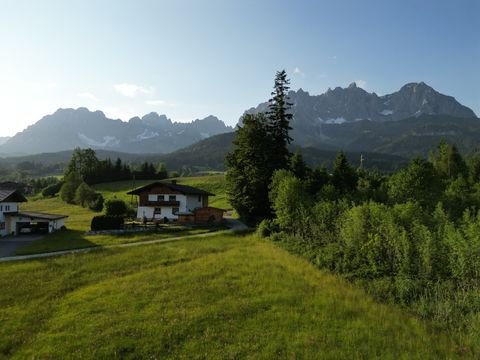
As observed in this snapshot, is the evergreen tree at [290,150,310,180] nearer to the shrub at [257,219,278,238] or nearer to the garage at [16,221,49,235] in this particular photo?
the shrub at [257,219,278,238]

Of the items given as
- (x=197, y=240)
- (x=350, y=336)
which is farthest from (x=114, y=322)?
(x=197, y=240)

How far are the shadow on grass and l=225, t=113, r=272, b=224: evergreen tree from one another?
24.0 meters

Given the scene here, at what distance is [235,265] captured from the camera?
94.1 feet

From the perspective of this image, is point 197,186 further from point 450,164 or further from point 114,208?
point 450,164

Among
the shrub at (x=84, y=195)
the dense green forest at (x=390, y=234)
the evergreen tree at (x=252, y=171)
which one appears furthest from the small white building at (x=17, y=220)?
the shrub at (x=84, y=195)

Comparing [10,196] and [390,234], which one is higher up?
[10,196]

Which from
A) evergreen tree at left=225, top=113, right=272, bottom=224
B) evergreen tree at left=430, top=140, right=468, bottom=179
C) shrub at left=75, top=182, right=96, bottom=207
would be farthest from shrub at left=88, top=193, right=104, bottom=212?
evergreen tree at left=430, top=140, right=468, bottom=179

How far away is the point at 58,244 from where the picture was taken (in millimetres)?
40812

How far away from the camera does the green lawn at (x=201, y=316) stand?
1502cm

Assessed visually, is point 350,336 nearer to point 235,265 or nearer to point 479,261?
point 479,261

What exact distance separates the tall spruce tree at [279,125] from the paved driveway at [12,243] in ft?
116

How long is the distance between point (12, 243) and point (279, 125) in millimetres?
41363

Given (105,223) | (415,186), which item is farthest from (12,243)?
(415,186)

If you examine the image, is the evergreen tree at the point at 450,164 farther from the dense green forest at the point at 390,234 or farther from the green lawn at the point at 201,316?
the green lawn at the point at 201,316
